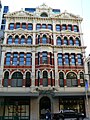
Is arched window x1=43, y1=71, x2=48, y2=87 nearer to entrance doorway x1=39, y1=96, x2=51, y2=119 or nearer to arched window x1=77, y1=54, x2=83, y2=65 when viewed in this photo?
entrance doorway x1=39, y1=96, x2=51, y2=119

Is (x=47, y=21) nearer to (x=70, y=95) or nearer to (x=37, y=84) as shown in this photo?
(x=37, y=84)

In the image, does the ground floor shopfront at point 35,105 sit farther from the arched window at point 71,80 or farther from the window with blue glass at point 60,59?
the window with blue glass at point 60,59

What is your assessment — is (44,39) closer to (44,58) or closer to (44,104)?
(44,58)

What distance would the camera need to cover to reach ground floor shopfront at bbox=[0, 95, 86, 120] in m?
27.8

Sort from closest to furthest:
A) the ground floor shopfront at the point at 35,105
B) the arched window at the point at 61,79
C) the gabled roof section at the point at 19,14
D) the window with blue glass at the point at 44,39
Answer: the ground floor shopfront at the point at 35,105 → the arched window at the point at 61,79 → the window with blue glass at the point at 44,39 → the gabled roof section at the point at 19,14

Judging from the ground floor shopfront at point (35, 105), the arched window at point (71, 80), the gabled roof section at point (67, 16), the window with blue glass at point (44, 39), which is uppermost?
the gabled roof section at point (67, 16)

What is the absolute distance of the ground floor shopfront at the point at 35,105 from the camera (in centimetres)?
2777

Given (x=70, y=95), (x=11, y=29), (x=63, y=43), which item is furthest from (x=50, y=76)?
(x=11, y=29)

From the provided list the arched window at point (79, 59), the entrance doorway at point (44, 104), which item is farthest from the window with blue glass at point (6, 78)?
the arched window at point (79, 59)

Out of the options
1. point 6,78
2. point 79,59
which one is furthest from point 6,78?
point 79,59

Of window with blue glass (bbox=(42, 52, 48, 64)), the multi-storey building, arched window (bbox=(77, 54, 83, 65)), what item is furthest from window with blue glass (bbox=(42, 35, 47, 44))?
arched window (bbox=(77, 54, 83, 65))

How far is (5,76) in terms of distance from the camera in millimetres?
29547

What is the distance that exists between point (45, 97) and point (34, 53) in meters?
8.28

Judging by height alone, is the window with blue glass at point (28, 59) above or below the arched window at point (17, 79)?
above
